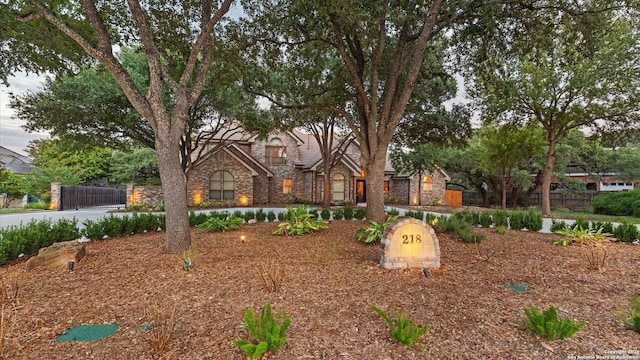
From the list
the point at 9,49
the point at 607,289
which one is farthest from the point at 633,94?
the point at 9,49

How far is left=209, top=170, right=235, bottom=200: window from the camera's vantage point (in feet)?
65.9

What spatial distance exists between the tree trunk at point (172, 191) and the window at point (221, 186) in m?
15.0

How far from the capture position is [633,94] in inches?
462

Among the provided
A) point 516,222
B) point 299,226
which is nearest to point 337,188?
point 516,222

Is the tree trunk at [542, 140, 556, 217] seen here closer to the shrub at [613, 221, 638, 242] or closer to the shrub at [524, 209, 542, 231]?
the shrub at [524, 209, 542, 231]

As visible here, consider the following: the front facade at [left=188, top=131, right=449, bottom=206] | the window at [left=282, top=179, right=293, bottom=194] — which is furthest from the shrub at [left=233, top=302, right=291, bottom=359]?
the window at [left=282, top=179, right=293, bottom=194]

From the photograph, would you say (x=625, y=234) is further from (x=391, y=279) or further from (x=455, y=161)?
(x=455, y=161)

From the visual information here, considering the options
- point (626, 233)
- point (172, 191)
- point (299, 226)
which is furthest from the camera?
point (299, 226)

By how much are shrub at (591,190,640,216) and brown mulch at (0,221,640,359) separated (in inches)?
522

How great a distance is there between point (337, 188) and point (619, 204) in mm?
16458

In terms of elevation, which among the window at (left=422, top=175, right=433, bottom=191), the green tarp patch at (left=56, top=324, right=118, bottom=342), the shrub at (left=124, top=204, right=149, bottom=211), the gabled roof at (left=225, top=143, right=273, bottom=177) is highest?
the gabled roof at (left=225, top=143, right=273, bottom=177)

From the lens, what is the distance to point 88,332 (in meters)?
2.94

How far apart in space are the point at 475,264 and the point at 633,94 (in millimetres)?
12802

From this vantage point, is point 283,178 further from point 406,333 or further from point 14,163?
point 14,163
